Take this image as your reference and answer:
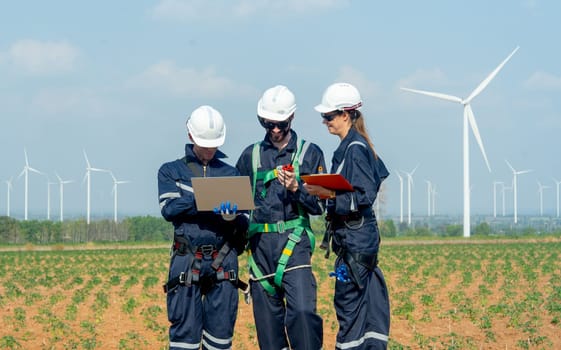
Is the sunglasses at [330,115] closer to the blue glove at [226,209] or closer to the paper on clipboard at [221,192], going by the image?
the paper on clipboard at [221,192]

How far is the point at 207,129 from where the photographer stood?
7285 mm

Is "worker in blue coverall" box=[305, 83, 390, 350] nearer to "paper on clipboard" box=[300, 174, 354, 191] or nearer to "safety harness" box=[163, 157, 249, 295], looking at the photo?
"paper on clipboard" box=[300, 174, 354, 191]

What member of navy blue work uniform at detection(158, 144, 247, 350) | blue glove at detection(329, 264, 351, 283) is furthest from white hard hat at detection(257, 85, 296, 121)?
blue glove at detection(329, 264, 351, 283)

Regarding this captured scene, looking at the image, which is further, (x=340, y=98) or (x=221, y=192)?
(x=340, y=98)

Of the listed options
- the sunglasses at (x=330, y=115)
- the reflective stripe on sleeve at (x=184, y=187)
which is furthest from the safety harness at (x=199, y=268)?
the sunglasses at (x=330, y=115)

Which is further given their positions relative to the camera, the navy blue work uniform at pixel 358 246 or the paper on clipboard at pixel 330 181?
the navy blue work uniform at pixel 358 246

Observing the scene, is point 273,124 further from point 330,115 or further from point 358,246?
point 358,246

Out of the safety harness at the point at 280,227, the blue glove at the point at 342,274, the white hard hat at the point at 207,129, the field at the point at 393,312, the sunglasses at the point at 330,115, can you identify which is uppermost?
the sunglasses at the point at 330,115

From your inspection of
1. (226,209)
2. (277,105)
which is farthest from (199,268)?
(277,105)

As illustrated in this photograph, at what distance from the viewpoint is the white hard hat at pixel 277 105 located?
734cm

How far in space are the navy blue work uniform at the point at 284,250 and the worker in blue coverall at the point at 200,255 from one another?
0.21 metres

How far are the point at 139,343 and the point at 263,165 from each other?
6.67 meters

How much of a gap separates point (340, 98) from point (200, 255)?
1698 millimetres

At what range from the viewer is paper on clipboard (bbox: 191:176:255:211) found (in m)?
6.91
